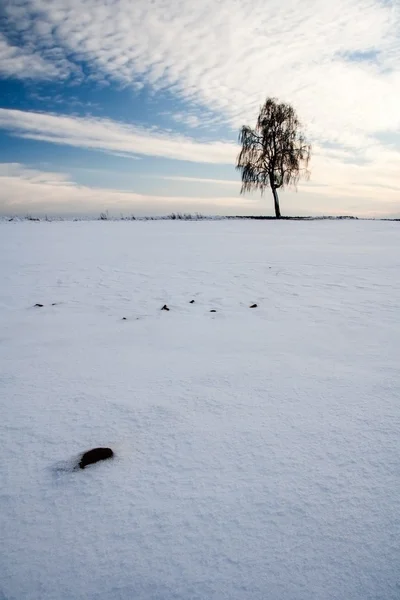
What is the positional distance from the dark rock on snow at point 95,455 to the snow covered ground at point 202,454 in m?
0.04

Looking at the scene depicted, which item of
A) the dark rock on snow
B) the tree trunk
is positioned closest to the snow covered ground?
the dark rock on snow

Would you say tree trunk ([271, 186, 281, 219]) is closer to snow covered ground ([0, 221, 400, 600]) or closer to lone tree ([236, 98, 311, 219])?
lone tree ([236, 98, 311, 219])

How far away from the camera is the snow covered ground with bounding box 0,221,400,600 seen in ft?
→ 3.50

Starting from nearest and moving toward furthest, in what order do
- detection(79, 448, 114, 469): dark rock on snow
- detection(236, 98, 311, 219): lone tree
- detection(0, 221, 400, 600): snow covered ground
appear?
1. detection(0, 221, 400, 600): snow covered ground
2. detection(79, 448, 114, 469): dark rock on snow
3. detection(236, 98, 311, 219): lone tree

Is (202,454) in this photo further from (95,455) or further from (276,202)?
(276,202)

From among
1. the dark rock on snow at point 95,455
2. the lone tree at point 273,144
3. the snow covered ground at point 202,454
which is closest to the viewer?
the snow covered ground at point 202,454

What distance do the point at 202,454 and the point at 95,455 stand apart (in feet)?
→ 1.53

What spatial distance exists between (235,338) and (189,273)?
112 inches

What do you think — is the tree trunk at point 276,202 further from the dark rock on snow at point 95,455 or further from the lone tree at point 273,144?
the dark rock on snow at point 95,455

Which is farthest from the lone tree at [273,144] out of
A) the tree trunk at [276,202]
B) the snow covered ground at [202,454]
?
the snow covered ground at [202,454]

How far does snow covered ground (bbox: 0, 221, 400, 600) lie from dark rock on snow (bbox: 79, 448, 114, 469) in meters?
0.04

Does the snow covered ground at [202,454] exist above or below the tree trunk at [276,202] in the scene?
below

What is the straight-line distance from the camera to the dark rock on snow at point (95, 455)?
1523 mm

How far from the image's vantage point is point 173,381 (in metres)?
2.28
